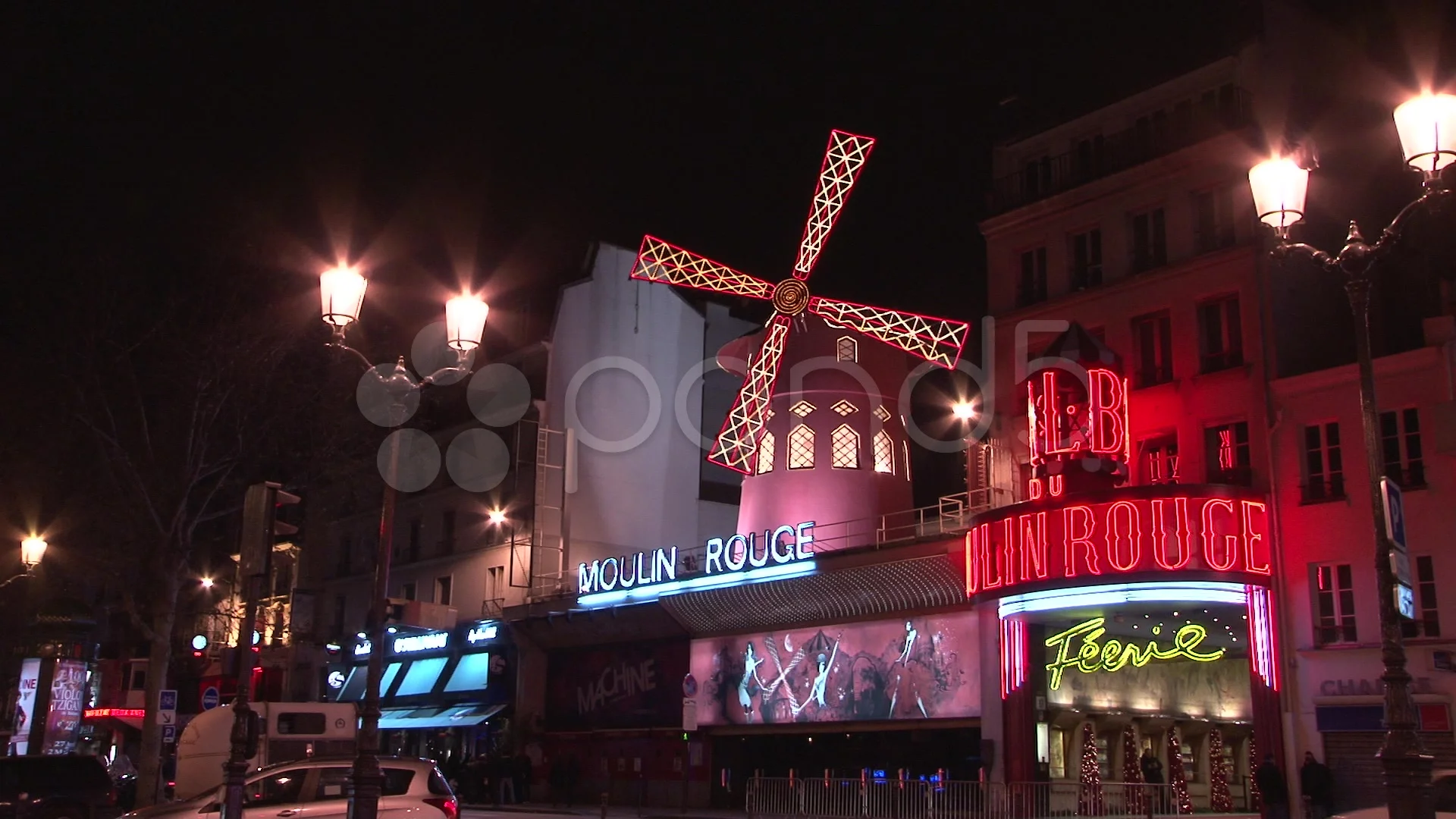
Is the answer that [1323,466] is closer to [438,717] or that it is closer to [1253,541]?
[1253,541]

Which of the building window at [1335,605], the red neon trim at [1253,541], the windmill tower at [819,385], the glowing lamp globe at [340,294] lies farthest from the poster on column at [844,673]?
the glowing lamp globe at [340,294]

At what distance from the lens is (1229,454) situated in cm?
2092

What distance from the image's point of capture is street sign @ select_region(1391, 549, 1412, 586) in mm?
9656

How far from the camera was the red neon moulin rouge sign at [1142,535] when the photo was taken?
19.3 metres

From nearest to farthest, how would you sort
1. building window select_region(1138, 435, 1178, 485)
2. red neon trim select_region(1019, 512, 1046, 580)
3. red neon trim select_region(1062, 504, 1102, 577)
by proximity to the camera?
red neon trim select_region(1062, 504, 1102, 577) < red neon trim select_region(1019, 512, 1046, 580) < building window select_region(1138, 435, 1178, 485)

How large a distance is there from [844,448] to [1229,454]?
9.20m

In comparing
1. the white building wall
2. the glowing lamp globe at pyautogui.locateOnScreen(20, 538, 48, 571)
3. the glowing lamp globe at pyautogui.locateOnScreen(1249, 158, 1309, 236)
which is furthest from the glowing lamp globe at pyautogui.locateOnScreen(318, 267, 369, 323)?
the white building wall

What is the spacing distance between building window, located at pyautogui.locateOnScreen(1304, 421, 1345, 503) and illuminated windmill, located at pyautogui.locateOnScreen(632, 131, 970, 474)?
350 inches

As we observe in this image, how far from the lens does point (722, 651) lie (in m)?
28.8

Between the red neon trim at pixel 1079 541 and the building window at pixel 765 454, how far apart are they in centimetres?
969

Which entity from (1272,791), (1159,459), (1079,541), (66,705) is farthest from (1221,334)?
(66,705)

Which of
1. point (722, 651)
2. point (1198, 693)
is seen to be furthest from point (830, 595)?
point (1198, 693)

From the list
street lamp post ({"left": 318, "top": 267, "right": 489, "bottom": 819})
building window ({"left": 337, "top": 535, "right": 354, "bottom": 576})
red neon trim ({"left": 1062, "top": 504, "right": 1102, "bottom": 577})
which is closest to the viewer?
street lamp post ({"left": 318, "top": 267, "right": 489, "bottom": 819})

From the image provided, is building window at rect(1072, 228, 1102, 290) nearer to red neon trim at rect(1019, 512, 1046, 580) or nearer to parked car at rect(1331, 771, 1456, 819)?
red neon trim at rect(1019, 512, 1046, 580)
